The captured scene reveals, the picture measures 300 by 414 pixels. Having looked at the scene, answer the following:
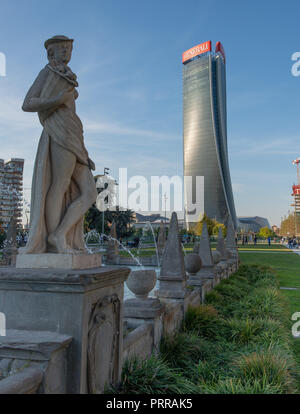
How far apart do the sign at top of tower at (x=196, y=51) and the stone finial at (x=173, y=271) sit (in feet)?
510

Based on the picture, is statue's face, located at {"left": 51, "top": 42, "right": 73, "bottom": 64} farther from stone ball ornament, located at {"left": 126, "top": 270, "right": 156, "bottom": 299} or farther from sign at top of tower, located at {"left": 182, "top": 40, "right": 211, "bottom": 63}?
sign at top of tower, located at {"left": 182, "top": 40, "right": 211, "bottom": 63}

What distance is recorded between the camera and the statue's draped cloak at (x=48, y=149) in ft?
11.3

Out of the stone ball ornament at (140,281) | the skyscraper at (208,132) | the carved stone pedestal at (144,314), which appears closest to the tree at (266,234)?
the skyscraper at (208,132)

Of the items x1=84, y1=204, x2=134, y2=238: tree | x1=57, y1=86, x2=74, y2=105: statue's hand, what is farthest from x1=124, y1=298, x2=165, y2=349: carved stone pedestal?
x1=84, y1=204, x2=134, y2=238: tree

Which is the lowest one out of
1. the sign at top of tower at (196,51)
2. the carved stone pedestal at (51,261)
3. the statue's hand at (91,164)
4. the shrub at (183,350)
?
the shrub at (183,350)

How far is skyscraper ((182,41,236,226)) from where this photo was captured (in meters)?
121

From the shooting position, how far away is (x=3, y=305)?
3037mm

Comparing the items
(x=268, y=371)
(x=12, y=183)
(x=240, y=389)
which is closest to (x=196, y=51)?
(x=12, y=183)

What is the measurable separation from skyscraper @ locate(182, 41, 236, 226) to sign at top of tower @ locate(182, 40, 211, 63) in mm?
6982

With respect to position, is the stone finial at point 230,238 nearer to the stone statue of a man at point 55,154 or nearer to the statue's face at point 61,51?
the stone statue of a man at point 55,154

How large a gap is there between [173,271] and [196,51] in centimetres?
15793
